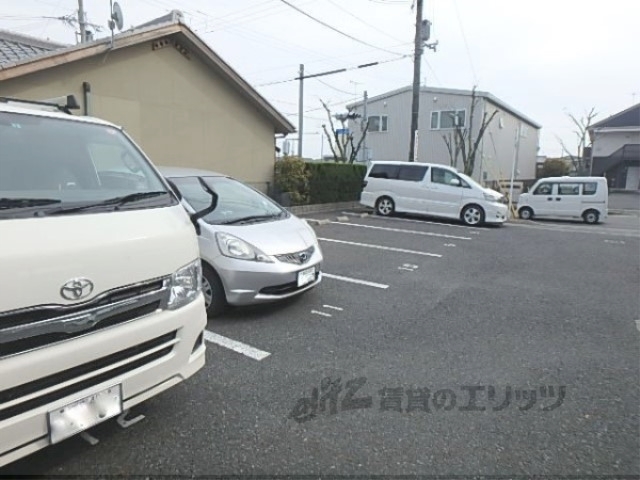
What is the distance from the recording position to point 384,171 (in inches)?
494

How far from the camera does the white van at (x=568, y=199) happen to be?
13719mm

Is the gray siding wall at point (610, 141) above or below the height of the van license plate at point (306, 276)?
above

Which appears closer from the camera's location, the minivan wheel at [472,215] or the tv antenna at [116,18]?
the tv antenna at [116,18]

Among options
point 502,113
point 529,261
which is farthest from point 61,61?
point 502,113

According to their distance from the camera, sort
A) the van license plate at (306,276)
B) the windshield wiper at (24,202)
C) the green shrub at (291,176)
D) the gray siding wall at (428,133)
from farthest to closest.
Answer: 1. the gray siding wall at (428,133)
2. the green shrub at (291,176)
3. the van license plate at (306,276)
4. the windshield wiper at (24,202)

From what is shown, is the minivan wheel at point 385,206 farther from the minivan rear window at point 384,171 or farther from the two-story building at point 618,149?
the two-story building at point 618,149

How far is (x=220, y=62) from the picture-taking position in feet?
31.9

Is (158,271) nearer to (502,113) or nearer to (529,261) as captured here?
(529,261)

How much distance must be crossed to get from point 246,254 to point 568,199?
13.8 metres

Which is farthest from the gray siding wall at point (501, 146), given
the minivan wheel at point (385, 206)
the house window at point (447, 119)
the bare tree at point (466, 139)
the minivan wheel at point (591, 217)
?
the minivan wheel at point (385, 206)

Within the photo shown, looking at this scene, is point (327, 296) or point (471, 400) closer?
point (471, 400)

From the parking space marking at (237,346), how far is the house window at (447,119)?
2073cm

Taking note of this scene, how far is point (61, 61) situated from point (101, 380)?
23.5 feet

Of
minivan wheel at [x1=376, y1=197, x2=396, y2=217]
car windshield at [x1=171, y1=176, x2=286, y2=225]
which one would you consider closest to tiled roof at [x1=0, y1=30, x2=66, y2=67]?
car windshield at [x1=171, y1=176, x2=286, y2=225]
